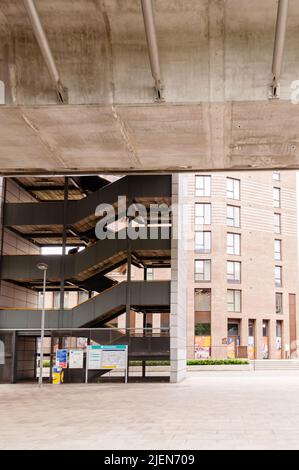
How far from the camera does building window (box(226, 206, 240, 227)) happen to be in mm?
74625

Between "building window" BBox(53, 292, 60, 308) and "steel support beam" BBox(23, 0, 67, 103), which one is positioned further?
"building window" BBox(53, 292, 60, 308)

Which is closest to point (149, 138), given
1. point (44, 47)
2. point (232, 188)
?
point (44, 47)

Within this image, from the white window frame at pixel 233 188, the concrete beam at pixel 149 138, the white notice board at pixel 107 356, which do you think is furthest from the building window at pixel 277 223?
the concrete beam at pixel 149 138

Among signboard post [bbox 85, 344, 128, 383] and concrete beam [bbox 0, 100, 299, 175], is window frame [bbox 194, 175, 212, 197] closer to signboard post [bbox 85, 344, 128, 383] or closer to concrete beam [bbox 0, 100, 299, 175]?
signboard post [bbox 85, 344, 128, 383]

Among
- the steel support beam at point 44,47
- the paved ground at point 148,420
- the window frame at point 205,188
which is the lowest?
the paved ground at point 148,420

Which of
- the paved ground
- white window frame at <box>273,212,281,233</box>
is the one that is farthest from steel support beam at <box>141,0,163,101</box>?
white window frame at <box>273,212,281,233</box>

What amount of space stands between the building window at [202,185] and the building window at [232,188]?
2784 millimetres

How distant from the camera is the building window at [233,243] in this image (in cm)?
7450

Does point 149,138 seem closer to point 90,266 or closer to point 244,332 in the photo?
point 90,266

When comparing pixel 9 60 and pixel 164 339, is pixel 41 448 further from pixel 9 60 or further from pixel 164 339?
pixel 164 339

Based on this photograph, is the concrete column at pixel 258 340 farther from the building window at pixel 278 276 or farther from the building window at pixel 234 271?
the building window at pixel 278 276

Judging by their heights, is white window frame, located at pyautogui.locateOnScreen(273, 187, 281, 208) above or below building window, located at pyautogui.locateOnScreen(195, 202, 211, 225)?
above

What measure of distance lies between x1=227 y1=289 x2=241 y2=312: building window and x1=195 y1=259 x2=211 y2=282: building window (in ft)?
11.4
